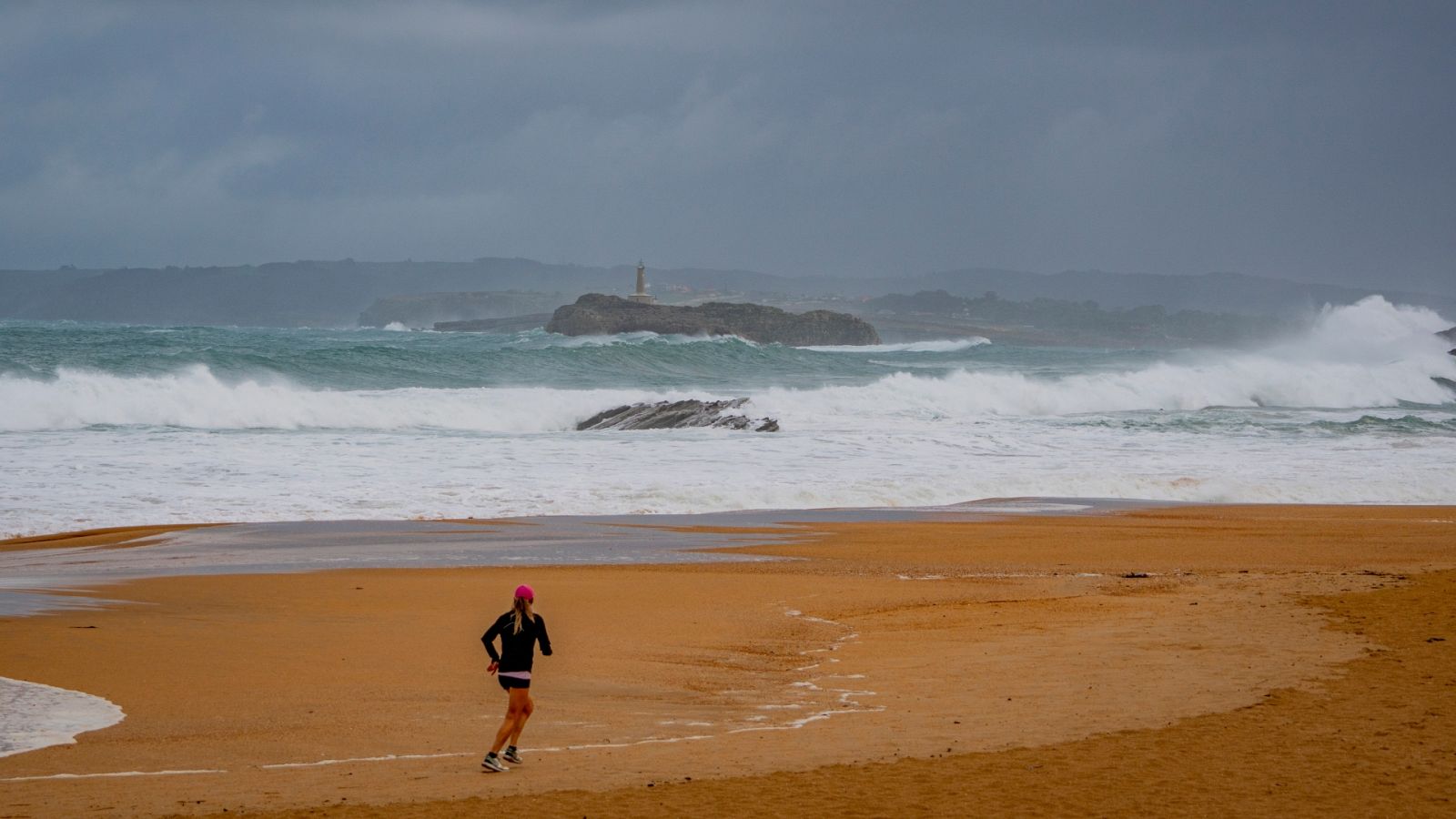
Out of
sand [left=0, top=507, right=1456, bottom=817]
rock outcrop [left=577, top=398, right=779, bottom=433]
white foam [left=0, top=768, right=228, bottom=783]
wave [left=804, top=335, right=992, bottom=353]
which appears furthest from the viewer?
wave [left=804, top=335, right=992, bottom=353]

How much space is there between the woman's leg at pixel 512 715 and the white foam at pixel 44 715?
2280 millimetres

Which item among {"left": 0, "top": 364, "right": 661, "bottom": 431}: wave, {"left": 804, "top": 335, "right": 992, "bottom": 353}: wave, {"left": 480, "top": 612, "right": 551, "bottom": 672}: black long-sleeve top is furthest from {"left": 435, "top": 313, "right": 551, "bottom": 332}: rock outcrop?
{"left": 480, "top": 612, "right": 551, "bottom": 672}: black long-sleeve top

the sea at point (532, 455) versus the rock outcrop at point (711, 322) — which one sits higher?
the rock outcrop at point (711, 322)

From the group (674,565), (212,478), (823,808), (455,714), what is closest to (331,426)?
(212,478)

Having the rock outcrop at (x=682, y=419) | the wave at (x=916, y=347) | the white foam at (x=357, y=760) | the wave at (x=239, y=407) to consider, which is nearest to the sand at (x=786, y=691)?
the white foam at (x=357, y=760)

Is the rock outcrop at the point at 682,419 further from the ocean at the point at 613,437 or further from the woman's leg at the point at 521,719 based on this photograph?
the woman's leg at the point at 521,719

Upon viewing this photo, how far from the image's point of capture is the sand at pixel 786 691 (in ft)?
19.1

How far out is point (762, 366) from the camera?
59375 millimetres

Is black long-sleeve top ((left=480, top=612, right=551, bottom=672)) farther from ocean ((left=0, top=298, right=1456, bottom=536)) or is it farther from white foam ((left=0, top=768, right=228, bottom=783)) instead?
ocean ((left=0, top=298, right=1456, bottom=536))

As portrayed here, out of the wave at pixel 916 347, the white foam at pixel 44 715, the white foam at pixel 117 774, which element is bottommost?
the white foam at pixel 44 715

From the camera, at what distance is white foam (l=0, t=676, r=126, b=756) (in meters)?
6.72

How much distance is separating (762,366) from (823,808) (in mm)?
53928

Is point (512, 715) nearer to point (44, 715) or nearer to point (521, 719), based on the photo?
point (521, 719)

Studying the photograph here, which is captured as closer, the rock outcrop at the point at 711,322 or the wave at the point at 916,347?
the rock outcrop at the point at 711,322
